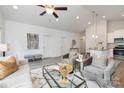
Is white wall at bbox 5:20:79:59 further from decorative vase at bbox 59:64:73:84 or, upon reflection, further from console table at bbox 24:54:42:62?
decorative vase at bbox 59:64:73:84

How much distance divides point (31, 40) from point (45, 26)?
0.31 m

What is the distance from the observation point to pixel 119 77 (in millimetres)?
1936

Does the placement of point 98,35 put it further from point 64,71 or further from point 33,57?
point 33,57

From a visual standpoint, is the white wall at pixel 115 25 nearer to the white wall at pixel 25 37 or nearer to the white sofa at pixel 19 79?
the white wall at pixel 25 37

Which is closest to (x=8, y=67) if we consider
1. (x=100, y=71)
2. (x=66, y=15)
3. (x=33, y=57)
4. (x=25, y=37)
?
(x=33, y=57)

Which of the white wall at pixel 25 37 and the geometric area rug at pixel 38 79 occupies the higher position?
the white wall at pixel 25 37

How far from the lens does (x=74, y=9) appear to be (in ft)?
5.87

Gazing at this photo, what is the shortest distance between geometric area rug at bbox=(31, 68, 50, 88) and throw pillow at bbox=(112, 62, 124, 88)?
1013 mm

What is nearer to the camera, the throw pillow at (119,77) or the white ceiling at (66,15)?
the white ceiling at (66,15)

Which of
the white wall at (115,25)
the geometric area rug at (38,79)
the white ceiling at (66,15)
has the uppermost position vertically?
the white ceiling at (66,15)

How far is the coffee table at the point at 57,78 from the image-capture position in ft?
6.07

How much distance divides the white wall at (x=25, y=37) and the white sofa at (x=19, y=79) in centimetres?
25

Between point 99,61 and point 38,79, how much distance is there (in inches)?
42.6

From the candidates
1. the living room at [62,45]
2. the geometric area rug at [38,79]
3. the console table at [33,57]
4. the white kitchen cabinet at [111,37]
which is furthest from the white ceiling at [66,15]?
the geometric area rug at [38,79]
